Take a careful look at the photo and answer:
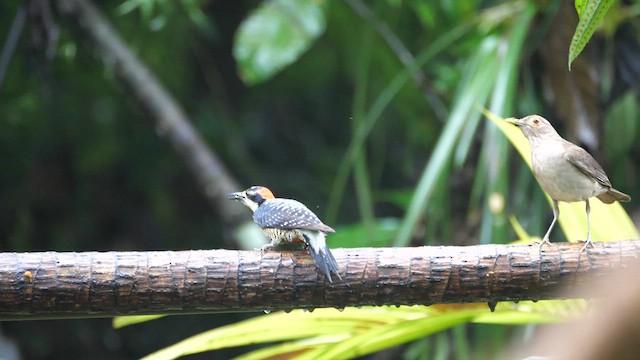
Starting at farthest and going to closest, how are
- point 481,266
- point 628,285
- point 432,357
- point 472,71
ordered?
point 432,357
point 472,71
point 481,266
point 628,285

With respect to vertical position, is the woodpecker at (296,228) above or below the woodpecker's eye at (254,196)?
below

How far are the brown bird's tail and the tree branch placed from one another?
2.13 metres

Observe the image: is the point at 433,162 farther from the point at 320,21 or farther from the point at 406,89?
the point at 406,89

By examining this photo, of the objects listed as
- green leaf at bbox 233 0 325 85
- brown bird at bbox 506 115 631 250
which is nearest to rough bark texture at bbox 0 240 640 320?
→ brown bird at bbox 506 115 631 250

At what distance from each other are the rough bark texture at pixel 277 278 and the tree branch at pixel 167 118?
2.22 metres

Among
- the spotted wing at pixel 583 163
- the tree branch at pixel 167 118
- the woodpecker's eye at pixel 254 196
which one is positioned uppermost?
the tree branch at pixel 167 118

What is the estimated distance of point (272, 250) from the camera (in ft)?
6.15

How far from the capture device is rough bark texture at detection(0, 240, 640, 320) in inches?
69.0

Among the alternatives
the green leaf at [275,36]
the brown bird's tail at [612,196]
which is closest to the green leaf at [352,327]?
the brown bird's tail at [612,196]

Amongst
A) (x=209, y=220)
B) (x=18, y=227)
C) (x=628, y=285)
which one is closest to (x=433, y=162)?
(x=209, y=220)

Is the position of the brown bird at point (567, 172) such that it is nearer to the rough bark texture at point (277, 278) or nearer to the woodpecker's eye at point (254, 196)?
the rough bark texture at point (277, 278)

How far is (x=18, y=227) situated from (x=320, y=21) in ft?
6.96

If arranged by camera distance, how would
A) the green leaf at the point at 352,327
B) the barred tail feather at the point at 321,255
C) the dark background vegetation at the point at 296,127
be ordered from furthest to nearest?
1. the dark background vegetation at the point at 296,127
2. the green leaf at the point at 352,327
3. the barred tail feather at the point at 321,255

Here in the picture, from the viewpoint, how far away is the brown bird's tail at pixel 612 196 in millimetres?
2197
